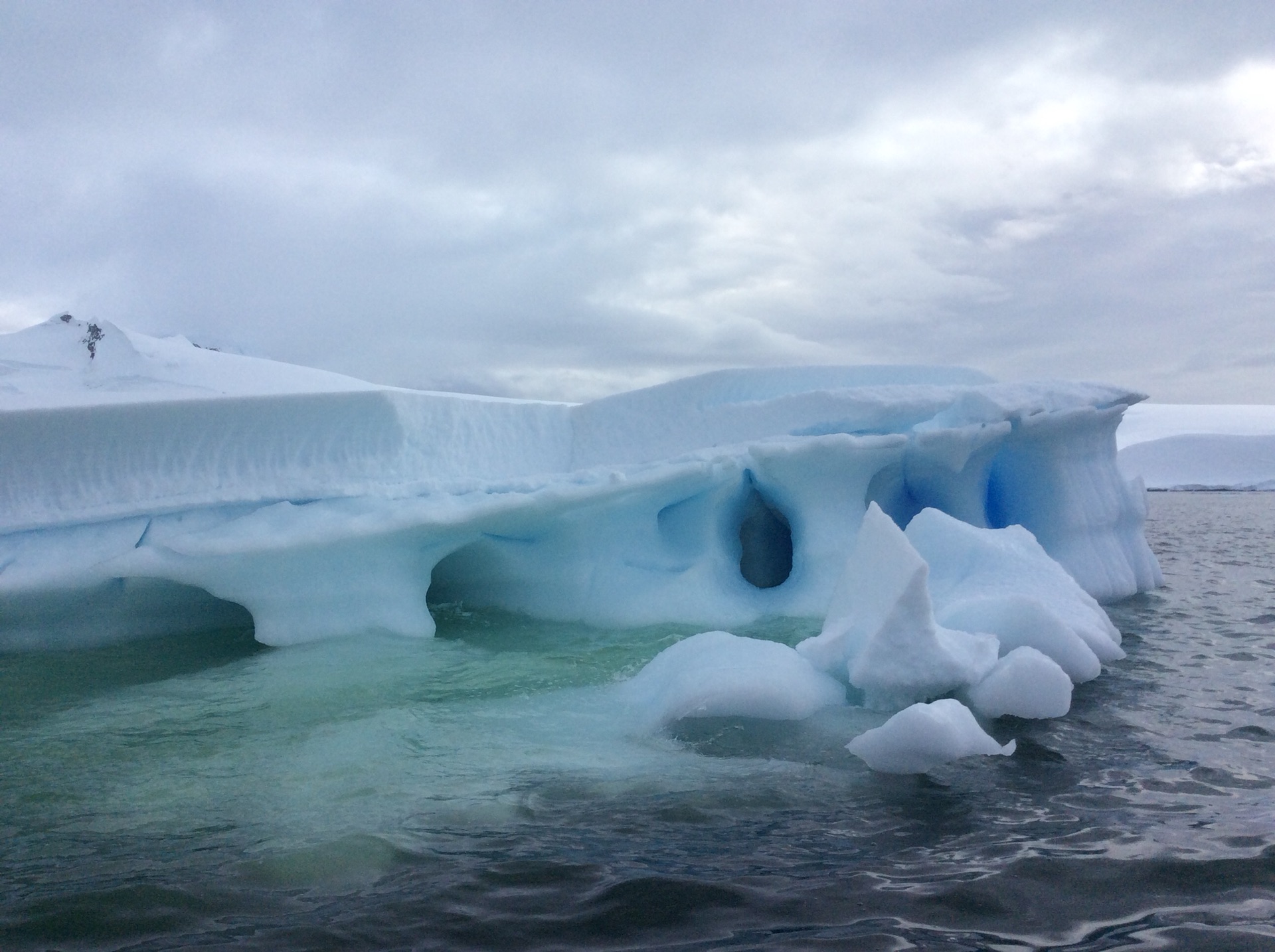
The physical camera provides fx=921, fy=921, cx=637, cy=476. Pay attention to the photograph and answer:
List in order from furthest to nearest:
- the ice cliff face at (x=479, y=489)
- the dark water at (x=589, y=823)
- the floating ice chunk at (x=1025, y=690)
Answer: the ice cliff face at (x=479, y=489), the floating ice chunk at (x=1025, y=690), the dark water at (x=589, y=823)

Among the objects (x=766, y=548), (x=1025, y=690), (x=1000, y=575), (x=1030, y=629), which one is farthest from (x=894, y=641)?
(x=766, y=548)

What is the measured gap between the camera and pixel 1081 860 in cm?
267

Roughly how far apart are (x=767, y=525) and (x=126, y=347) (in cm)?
556

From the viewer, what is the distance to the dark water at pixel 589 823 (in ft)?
7.76

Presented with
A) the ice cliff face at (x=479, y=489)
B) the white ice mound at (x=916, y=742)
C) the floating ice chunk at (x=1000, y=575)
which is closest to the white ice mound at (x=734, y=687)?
the white ice mound at (x=916, y=742)

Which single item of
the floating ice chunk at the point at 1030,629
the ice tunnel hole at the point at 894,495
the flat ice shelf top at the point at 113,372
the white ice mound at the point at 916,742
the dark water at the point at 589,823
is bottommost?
the dark water at the point at 589,823

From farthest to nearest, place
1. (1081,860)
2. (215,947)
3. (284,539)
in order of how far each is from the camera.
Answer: (284,539) < (1081,860) < (215,947)

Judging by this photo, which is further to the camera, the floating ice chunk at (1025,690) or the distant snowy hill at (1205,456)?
the distant snowy hill at (1205,456)

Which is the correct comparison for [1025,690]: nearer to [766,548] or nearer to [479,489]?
[479,489]

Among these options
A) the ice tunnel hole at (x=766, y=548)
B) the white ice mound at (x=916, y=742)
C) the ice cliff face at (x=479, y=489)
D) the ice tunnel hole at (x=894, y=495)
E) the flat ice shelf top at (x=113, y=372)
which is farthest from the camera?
the ice tunnel hole at (x=766, y=548)

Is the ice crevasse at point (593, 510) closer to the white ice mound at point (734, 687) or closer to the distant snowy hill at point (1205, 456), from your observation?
the white ice mound at point (734, 687)

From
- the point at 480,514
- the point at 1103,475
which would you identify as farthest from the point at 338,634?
the point at 1103,475

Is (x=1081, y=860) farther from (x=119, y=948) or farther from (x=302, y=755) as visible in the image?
(x=302, y=755)

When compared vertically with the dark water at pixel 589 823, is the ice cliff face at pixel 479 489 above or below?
above
